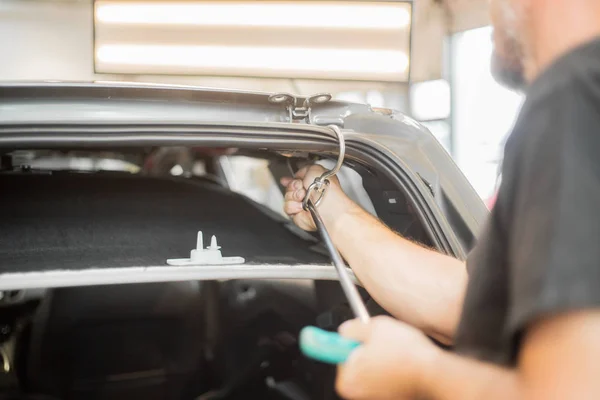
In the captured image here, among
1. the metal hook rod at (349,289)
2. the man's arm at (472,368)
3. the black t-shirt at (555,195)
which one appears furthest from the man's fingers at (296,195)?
the black t-shirt at (555,195)

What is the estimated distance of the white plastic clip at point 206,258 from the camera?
97cm

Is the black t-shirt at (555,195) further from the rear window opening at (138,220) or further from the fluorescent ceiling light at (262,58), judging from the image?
the fluorescent ceiling light at (262,58)

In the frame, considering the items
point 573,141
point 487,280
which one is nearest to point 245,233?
point 487,280

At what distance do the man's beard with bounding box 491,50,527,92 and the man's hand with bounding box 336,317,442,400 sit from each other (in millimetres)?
331

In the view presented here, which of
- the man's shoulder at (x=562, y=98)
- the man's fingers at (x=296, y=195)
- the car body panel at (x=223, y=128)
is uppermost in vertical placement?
the man's shoulder at (x=562, y=98)

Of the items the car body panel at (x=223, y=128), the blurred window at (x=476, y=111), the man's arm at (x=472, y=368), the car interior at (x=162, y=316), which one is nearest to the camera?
the man's arm at (x=472, y=368)

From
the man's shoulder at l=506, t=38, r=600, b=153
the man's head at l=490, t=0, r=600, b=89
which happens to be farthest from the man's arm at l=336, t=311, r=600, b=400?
the man's head at l=490, t=0, r=600, b=89

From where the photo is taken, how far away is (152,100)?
0.94m

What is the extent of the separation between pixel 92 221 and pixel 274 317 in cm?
90

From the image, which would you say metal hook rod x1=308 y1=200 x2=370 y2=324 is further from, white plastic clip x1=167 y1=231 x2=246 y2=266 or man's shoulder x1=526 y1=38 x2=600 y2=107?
man's shoulder x1=526 y1=38 x2=600 y2=107

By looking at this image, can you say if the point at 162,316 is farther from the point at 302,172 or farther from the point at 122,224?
the point at 302,172

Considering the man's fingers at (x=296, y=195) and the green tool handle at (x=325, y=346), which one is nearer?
the green tool handle at (x=325, y=346)

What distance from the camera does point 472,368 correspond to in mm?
563

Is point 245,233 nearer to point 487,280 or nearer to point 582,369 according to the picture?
point 487,280
